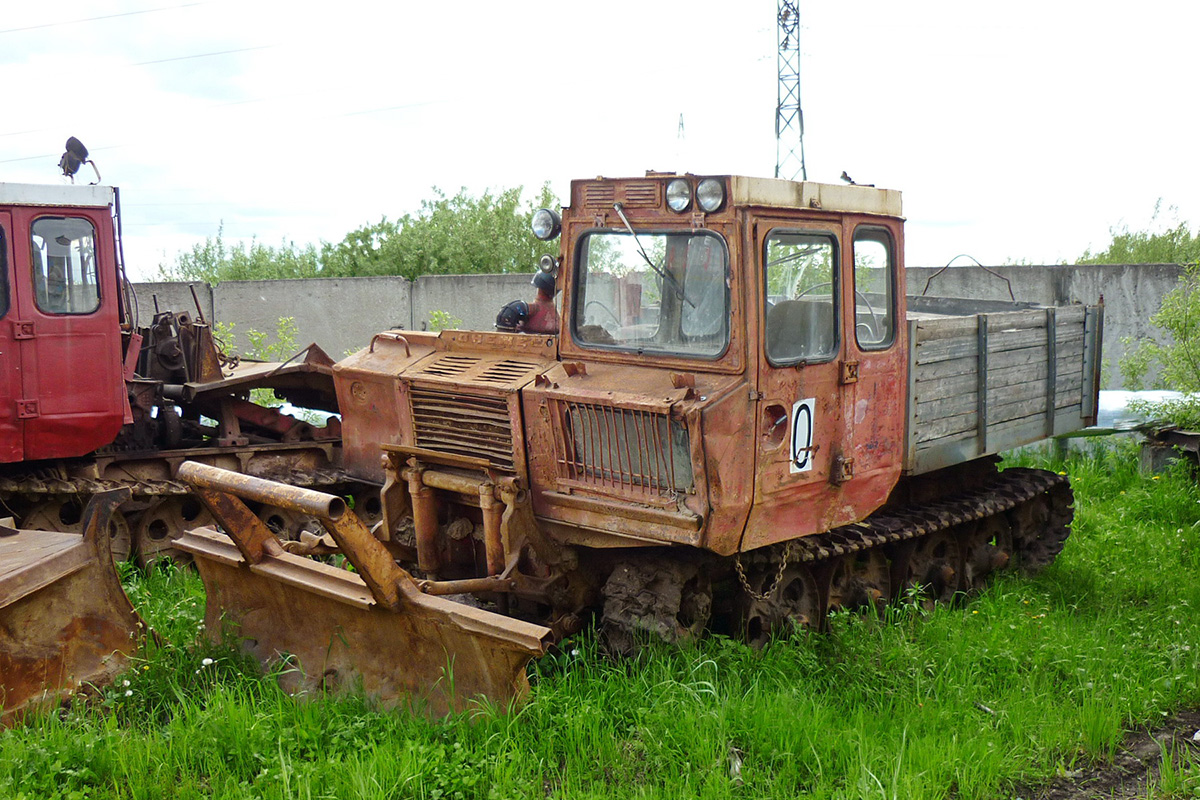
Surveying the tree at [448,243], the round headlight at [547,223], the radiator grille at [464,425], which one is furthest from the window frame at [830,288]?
the tree at [448,243]

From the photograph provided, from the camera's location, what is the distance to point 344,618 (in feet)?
18.6

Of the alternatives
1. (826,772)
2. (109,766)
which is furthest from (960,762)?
(109,766)

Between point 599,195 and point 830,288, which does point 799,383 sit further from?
point 599,195

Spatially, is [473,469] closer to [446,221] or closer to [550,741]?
[550,741]

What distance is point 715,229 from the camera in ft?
18.5

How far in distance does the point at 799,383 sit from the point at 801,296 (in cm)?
47

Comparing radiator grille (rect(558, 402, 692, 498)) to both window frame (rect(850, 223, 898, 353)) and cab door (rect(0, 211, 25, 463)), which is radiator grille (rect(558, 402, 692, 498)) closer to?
window frame (rect(850, 223, 898, 353))

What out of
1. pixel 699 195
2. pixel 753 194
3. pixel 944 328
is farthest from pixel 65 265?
pixel 944 328

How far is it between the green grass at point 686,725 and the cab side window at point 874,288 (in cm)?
160

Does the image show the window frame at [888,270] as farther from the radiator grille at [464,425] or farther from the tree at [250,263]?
the tree at [250,263]

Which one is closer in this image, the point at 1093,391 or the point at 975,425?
the point at 975,425

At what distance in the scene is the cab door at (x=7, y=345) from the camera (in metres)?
7.70

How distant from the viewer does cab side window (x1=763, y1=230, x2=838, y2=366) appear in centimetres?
575

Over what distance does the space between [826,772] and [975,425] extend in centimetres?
326
